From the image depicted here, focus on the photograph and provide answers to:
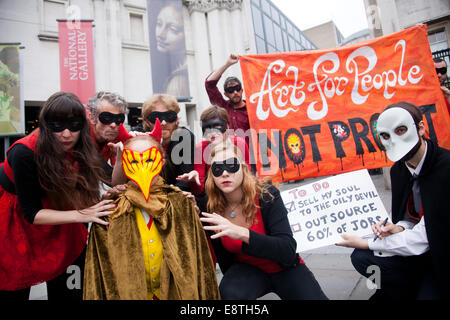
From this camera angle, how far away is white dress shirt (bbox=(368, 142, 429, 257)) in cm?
167

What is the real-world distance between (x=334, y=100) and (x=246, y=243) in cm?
258

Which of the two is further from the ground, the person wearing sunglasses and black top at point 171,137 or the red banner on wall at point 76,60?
the red banner on wall at point 76,60

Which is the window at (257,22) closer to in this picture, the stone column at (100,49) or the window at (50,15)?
the stone column at (100,49)

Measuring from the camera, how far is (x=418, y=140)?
1.69 m

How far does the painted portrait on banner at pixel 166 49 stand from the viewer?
9.98 meters

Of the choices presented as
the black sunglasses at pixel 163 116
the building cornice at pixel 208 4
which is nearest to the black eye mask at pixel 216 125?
the black sunglasses at pixel 163 116

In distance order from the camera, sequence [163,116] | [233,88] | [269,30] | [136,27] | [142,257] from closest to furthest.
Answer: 1. [142,257]
2. [163,116]
3. [233,88]
4. [136,27]
5. [269,30]

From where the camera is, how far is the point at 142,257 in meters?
1.47

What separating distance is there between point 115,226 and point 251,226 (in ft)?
2.95

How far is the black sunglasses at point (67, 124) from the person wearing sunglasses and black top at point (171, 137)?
67 cm

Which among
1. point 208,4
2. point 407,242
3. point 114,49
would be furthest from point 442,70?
point 208,4

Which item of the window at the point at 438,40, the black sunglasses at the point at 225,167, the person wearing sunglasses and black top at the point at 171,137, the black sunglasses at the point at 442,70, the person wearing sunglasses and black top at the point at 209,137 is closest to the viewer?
the black sunglasses at the point at 225,167

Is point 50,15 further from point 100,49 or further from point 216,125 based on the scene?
point 216,125

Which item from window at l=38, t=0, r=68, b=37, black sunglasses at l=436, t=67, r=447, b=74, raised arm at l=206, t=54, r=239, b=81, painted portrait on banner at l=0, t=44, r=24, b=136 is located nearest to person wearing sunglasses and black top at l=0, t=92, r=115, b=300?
raised arm at l=206, t=54, r=239, b=81
